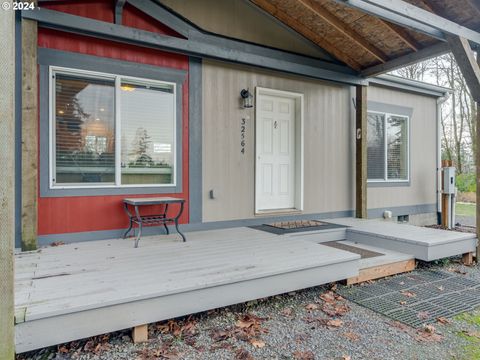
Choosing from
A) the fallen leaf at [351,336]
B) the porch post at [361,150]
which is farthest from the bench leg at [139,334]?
the porch post at [361,150]

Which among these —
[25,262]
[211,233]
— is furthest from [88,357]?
[211,233]

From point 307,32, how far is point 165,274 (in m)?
4.33

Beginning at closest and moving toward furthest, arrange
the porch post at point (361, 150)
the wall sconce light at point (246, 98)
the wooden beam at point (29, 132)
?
the wooden beam at point (29, 132), the wall sconce light at point (246, 98), the porch post at point (361, 150)

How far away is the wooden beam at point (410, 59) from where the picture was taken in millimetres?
4584

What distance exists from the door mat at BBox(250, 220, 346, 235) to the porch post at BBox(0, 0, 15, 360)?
329 centimetres

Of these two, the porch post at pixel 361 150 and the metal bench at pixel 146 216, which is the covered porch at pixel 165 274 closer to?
the metal bench at pixel 146 216

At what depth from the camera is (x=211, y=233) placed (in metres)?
4.50

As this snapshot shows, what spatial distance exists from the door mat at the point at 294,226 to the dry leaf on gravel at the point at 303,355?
7.60 feet

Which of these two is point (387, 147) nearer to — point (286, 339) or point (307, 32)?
point (307, 32)

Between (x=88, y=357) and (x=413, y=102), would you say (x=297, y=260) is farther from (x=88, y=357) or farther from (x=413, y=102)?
(x=413, y=102)

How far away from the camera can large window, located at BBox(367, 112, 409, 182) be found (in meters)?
6.73

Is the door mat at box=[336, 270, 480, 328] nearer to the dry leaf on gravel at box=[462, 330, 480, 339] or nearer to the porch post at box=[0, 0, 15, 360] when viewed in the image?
the dry leaf on gravel at box=[462, 330, 480, 339]

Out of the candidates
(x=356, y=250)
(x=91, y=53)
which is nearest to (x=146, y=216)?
(x=91, y=53)

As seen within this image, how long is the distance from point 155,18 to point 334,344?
13.3 ft
